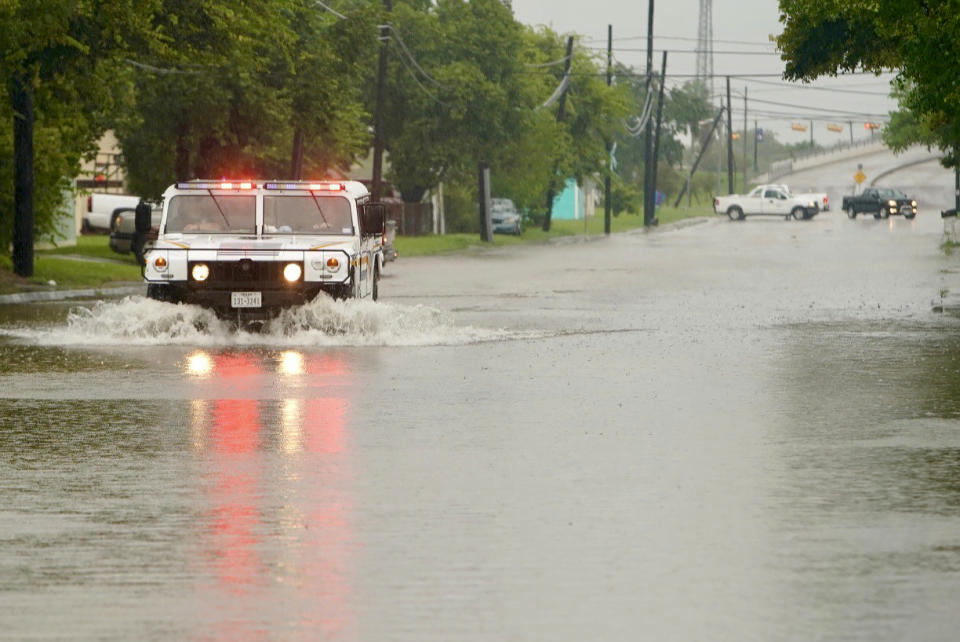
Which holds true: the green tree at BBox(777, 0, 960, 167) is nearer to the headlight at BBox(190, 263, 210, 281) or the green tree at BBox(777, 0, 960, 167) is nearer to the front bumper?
the front bumper

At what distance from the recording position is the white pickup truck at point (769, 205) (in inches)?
4083

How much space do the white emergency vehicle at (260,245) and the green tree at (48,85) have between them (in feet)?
24.6

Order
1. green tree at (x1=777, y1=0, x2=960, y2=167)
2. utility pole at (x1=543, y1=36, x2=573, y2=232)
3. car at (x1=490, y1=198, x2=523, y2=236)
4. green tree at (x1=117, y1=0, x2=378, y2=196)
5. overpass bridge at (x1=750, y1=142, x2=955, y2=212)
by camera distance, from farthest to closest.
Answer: overpass bridge at (x1=750, y1=142, x2=955, y2=212), utility pole at (x1=543, y1=36, x2=573, y2=232), car at (x1=490, y1=198, x2=523, y2=236), green tree at (x1=117, y1=0, x2=378, y2=196), green tree at (x1=777, y1=0, x2=960, y2=167)

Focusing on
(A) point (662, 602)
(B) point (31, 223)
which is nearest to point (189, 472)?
(A) point (662, 602)

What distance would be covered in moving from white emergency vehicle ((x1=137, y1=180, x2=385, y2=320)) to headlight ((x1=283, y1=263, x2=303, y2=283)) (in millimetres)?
12

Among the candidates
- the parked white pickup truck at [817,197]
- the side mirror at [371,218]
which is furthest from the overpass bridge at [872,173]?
the side mirror at [371,218]

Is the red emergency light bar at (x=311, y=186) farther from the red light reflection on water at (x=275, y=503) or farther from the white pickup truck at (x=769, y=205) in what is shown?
the white pickup truck at (x=769, y=205)

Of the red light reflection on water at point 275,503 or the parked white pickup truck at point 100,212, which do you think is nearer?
the red light reflection on water at point 275,503

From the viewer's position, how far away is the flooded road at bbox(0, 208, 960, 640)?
7.34 meters

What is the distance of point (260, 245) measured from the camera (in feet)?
70.6

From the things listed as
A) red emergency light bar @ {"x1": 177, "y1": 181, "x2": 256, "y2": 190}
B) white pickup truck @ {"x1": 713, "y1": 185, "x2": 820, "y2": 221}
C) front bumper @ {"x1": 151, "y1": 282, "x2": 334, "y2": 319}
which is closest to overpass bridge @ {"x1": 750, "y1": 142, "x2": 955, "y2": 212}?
white pickup truck @ {"x1": 713, "y1": 185, "x2": 820, "y2": 221}

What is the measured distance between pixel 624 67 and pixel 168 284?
137 metres

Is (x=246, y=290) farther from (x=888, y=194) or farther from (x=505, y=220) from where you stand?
(x=888, y=194)

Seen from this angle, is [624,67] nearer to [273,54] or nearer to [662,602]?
[273,54]
